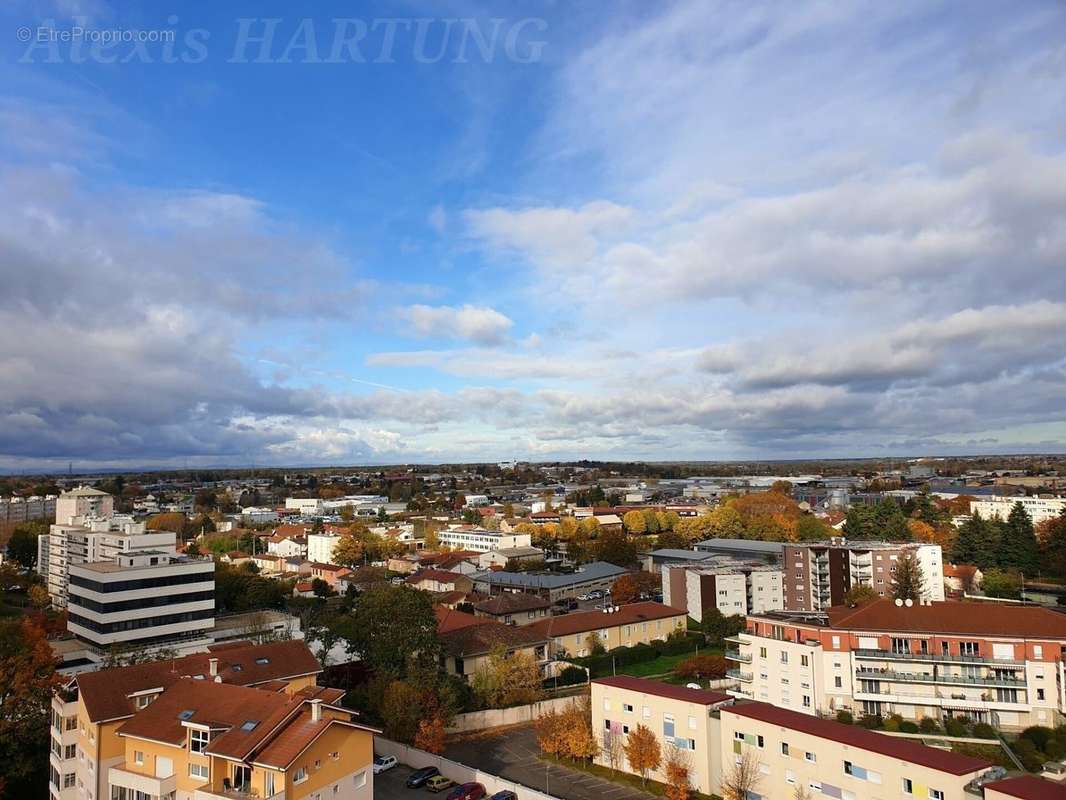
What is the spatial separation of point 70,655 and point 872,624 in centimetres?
3475

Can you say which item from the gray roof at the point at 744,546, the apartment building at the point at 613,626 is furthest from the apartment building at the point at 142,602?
the gray roof at the point at 744,546

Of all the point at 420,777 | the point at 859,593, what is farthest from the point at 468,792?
the point at 859,593

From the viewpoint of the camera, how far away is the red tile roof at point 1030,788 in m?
14.1

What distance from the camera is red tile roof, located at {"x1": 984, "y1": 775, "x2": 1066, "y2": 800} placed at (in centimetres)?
1414

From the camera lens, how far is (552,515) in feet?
316

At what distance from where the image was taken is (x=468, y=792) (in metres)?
20.3

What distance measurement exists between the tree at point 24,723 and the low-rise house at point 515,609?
2264 centimetres

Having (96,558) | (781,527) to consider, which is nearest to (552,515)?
(781,527)

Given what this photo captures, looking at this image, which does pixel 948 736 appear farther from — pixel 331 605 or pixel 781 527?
pixel 781 527

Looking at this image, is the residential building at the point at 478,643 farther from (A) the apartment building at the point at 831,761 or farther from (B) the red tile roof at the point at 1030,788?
(B) the red tile roof at the point at 1030,788

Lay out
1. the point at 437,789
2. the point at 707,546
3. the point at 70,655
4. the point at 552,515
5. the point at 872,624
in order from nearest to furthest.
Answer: the point at 437,789
the point at 872,624
the point at 70,655
the point at 707,546
the point at 552,515

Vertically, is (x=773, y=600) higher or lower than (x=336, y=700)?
lower

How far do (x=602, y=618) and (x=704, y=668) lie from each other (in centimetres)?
741

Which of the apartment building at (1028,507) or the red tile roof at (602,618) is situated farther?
the apartment building at (1028,507)
